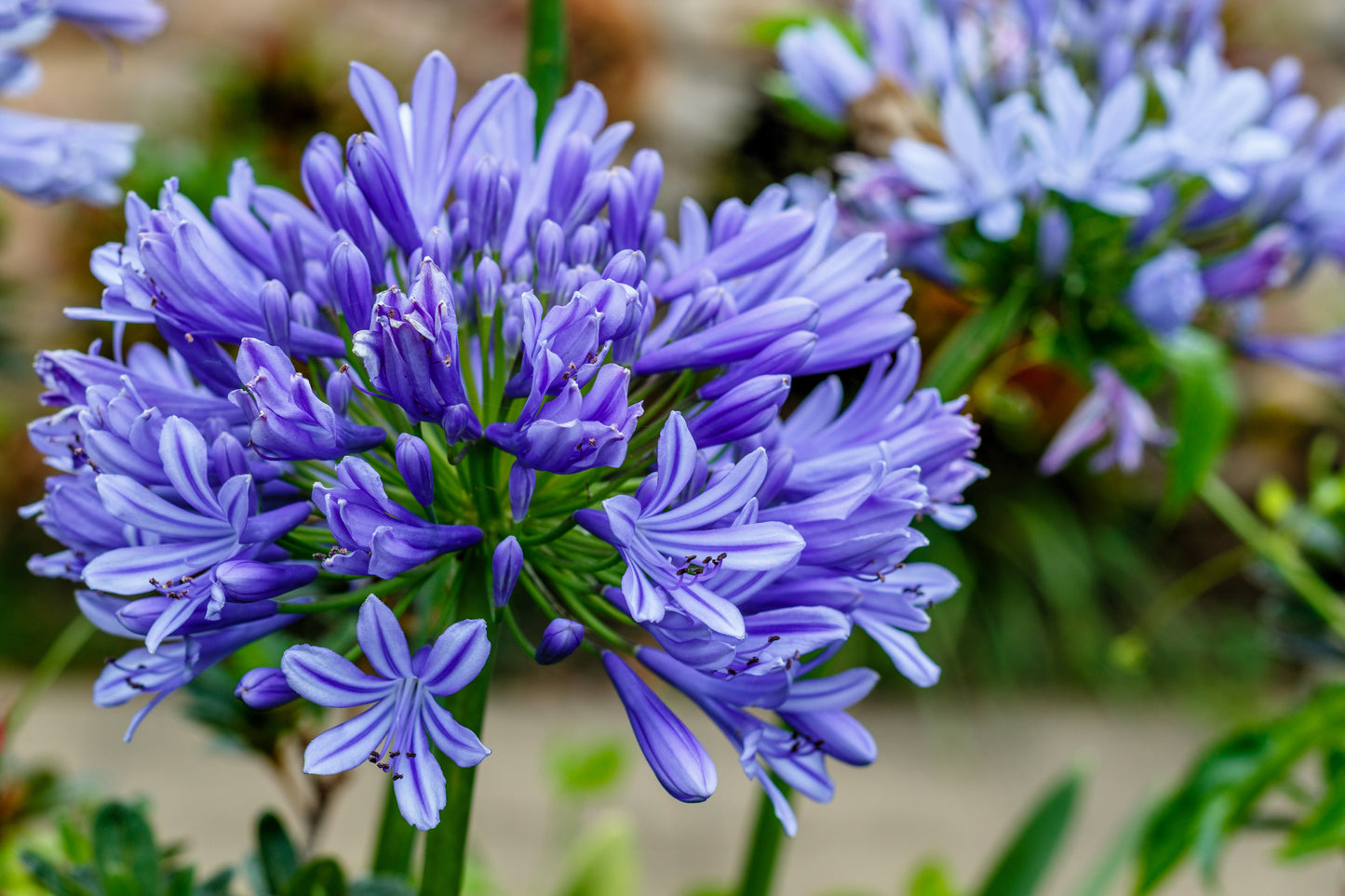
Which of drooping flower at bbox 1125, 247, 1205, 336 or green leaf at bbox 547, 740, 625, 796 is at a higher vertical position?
drooping flower at bbox 1125, 247, 1205, 336

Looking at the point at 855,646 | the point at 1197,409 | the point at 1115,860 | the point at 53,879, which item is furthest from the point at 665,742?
the point at 855,646

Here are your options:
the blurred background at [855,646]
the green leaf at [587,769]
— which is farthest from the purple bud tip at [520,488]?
the blurred background at [855,646]

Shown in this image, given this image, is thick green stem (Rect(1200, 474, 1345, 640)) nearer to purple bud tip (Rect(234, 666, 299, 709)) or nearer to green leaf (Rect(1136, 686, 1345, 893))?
green leaf (Rect(1136, 686, 1345, 893))

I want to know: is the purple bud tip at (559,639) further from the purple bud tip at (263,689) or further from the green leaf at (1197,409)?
the green leaf at (1197,409)

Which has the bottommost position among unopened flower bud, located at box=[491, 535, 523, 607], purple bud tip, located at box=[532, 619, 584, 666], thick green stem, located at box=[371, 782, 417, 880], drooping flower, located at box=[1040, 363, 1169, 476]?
thick green stem, located at box=[371, 782, 417, 880]

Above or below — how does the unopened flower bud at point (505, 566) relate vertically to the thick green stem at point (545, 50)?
below

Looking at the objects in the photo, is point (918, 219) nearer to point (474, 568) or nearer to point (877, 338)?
point (877, 338)

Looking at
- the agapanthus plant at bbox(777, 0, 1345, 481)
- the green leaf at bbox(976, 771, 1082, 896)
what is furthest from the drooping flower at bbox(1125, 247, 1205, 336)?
the green leaf at bbox(976, 771, 1082, 896)

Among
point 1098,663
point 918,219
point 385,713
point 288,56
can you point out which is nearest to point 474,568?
point 385,713

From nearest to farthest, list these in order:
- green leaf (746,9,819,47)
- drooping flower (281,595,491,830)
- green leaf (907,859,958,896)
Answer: drooping flower (281,595,491,830), green leaf (907,859,958,896), green leaf (746,9,819,47)
